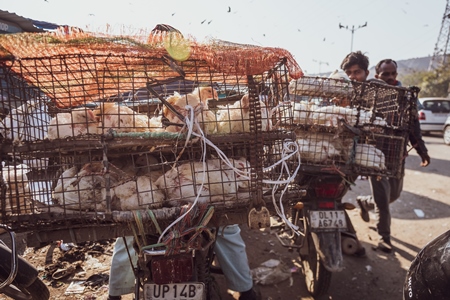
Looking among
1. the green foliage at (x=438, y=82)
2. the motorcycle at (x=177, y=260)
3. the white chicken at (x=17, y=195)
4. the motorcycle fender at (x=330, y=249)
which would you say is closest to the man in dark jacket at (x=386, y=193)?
the motorcycle fender at (x=330, y=249)

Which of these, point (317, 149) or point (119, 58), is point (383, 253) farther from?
point (119, 58)

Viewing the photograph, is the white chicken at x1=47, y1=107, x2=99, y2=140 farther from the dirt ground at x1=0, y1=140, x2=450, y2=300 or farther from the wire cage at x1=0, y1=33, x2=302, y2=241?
the dirt ground at x1=0, y1=140, x2=450, y2=300

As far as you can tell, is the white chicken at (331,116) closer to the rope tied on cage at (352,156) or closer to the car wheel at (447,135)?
the rope tied on cage at (352,156)

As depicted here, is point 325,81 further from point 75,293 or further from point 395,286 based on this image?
point 75,293

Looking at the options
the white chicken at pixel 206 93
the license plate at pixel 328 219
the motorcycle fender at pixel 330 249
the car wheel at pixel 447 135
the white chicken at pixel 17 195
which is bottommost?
the car wheel at pixel 447 135

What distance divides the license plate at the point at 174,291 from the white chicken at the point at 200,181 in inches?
19.1

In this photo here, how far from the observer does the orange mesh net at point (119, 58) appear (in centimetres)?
149

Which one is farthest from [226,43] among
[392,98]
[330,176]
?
[392,98]

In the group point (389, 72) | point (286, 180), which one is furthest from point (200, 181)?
point (389, 72)

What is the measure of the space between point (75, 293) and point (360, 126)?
3.07 metres

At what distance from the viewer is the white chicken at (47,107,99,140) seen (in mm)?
1699

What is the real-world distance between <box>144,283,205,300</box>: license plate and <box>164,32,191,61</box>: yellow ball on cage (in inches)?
48.1

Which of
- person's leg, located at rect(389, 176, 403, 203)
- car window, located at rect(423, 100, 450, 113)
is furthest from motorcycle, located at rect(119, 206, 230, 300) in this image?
car window, located at rect(423, 100, 450, 113)

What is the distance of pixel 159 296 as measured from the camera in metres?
1.78
